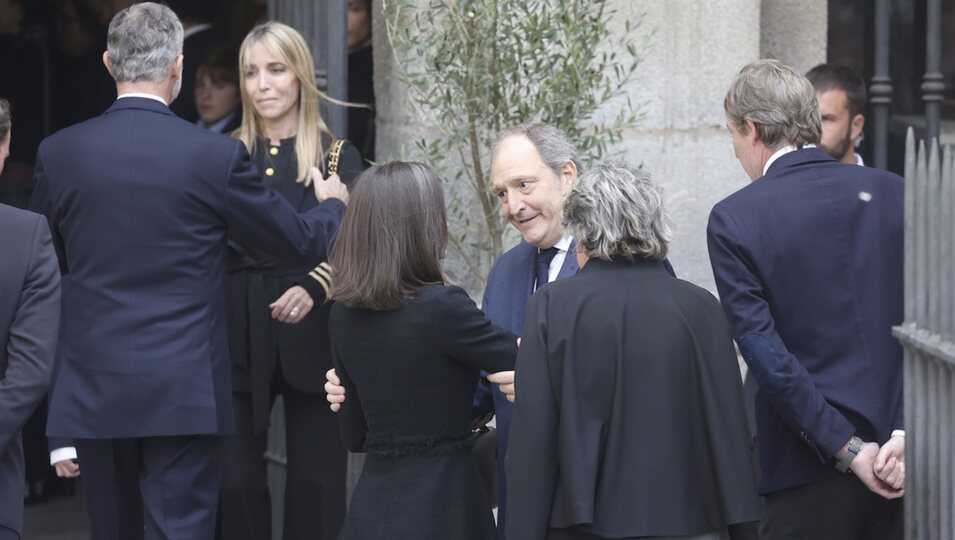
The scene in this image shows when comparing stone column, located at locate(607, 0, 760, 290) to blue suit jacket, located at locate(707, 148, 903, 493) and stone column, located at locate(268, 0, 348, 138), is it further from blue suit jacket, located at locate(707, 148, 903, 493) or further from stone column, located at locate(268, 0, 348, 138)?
blue suit jacket, located at locate(707, 148, 903, 493)

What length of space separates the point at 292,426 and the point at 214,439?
0.56m

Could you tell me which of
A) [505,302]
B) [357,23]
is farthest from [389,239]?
[357,23]

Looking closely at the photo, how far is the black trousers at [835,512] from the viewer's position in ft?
12.5

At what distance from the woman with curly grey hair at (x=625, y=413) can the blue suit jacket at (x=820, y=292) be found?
0.45m

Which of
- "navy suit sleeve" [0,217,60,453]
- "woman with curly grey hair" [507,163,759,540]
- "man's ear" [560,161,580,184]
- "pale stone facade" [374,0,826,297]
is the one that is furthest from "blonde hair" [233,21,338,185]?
"woman with curly grey hair" [507,163,759,540]

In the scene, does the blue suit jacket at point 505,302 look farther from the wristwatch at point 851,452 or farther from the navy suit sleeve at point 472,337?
the wristwatch at point 851,452

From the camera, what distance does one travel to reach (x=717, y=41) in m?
5.92

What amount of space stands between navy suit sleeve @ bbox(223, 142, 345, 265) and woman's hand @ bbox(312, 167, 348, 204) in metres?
0.16

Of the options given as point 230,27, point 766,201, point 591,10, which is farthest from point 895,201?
point 230,27

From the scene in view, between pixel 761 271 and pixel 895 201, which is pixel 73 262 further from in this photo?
pixel 895 201

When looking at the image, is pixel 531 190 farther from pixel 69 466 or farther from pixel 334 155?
pixel 69 466

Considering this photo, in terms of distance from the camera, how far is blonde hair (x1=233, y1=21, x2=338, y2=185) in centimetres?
490

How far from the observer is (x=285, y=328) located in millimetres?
4797

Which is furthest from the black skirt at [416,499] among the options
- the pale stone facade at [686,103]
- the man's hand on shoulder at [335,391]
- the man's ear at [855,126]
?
the man's ear at [855,126]
